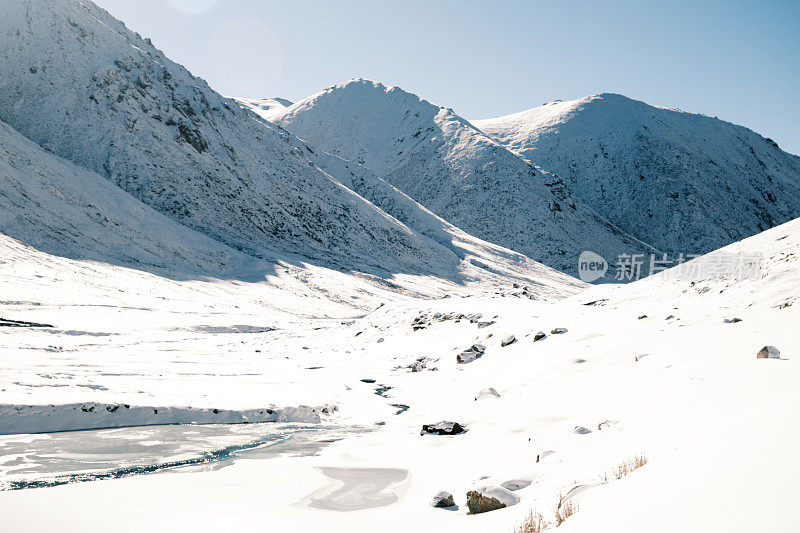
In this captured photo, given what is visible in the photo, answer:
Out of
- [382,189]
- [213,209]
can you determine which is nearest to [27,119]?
[213,209]

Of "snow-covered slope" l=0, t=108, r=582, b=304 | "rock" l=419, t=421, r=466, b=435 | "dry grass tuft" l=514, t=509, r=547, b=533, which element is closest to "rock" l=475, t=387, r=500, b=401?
"rock" l=419, t=421, r=466, b=435

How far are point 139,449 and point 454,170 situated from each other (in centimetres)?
11286

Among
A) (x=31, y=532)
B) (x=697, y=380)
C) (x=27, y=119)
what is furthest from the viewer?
(x=27, y=119)

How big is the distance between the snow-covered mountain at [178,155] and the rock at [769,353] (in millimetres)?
48571

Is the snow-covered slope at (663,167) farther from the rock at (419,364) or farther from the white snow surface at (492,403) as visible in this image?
the rock at (419,364)

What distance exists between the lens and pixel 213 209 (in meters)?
63.0

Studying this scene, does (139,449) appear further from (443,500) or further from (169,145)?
(169,145)

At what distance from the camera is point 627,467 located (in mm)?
4801

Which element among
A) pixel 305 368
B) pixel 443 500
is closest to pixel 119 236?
pixel 305 368

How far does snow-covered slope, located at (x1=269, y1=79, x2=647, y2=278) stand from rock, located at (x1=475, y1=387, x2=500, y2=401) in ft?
264

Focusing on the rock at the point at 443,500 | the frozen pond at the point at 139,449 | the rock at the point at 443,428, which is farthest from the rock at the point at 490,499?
the frozen pond at the point at 139,449

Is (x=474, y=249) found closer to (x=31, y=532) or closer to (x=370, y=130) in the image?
(x=370, y=130)

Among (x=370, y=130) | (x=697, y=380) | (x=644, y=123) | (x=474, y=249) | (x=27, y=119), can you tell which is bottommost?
(x=697, y=380)

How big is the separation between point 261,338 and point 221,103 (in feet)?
224
